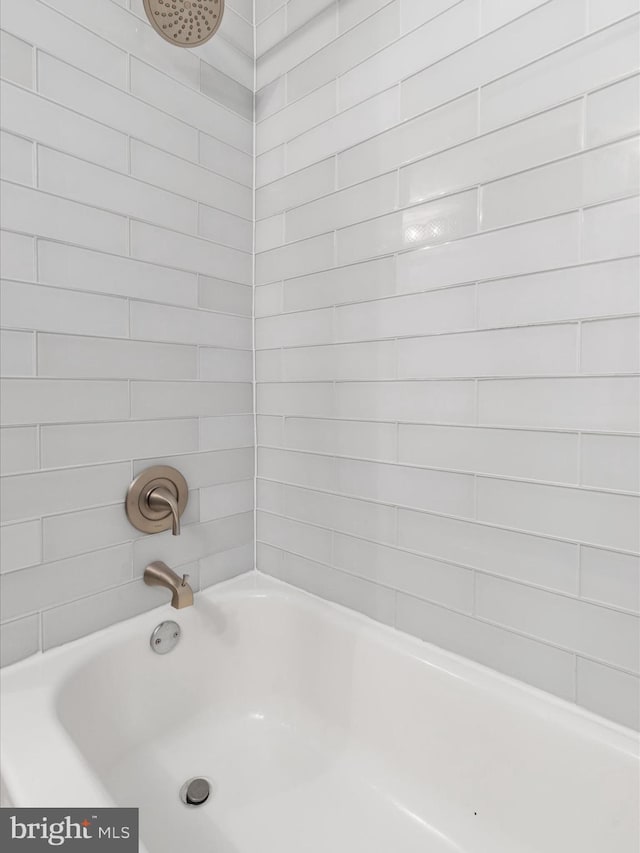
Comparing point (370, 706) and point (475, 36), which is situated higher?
point (475, 36)

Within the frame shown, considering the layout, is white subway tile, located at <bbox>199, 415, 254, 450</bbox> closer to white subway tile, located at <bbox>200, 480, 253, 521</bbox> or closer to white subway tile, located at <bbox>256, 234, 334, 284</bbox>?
white subway tile, located at <bbox>200, 480, 253, 521</bbox>

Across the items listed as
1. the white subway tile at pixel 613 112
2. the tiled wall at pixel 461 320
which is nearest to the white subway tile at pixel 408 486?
the tiled wall at pixel 461 320

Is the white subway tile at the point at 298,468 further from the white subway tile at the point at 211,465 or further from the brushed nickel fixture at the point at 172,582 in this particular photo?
the brushed nickel fixture at the point at 172,582

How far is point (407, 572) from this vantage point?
3.84 feet

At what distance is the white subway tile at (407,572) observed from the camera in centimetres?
109

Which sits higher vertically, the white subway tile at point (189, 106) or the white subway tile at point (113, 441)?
the white subway tile at point (189, 106)

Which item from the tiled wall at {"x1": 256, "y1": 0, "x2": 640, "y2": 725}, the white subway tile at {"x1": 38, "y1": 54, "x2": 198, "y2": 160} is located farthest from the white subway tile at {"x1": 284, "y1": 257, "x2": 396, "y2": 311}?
the white subway tile at {"x1": 38, "y1": 54, "x2": 198, "y2": 160}

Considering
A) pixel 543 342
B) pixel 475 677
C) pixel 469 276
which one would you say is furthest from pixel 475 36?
pixel 475 677

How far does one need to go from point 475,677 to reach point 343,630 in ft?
1.08

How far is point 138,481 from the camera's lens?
3.96 ft

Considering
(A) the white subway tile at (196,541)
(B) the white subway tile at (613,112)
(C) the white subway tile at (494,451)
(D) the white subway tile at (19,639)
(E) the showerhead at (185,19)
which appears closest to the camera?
(B) the white subway tile at (613,112)

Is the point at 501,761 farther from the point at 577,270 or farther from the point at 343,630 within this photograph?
the point at 577,270

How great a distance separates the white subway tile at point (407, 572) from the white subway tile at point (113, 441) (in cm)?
48

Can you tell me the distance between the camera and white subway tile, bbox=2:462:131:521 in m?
1.03
